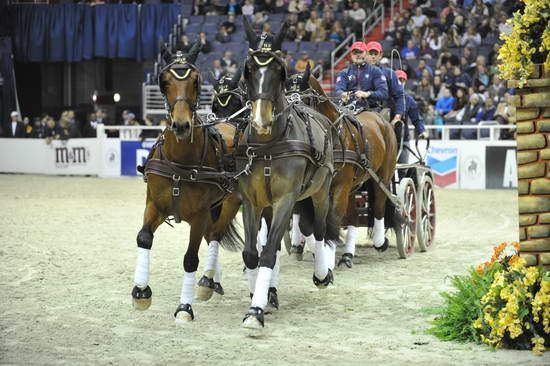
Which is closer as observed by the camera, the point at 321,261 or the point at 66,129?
the point at 321,261

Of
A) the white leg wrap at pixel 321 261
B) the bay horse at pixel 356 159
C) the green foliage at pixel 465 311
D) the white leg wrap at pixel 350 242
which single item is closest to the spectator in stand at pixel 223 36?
the bay horse at pixel 356 159

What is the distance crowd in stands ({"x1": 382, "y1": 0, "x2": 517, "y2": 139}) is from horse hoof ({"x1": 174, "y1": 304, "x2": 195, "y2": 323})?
1306 centimetres

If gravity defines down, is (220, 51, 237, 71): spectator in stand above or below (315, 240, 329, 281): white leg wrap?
above

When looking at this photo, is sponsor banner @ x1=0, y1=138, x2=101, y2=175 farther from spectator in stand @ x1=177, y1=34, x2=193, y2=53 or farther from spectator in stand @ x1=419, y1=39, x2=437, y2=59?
spectator in stand @ x1=419, y1=39, x2=437, y2=59

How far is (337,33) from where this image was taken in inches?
939

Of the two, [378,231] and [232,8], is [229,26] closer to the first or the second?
[232,8]

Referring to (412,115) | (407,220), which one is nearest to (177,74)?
(407,220)

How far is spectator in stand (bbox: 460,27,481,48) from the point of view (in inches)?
850

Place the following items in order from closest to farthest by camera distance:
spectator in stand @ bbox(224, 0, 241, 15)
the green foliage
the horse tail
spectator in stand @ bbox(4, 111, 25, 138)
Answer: the green foliage, the horse tail, spectator in stand @ bbox(4, 111, 25, 138), spectator in stand @ bbox(224, 0, 241, 15)

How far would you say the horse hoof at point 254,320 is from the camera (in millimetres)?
6371

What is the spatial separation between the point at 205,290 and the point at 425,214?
4.16 metres

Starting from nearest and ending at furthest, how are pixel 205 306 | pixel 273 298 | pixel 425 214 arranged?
pixel 273 298
pixel 205 306
pixel 425 214

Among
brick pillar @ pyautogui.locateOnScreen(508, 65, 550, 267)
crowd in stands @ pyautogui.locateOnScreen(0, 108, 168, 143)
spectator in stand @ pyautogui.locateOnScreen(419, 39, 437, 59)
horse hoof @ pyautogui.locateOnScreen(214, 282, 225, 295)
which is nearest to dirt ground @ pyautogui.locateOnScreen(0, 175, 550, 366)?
horse hoof @ pyautogui.locateOnScreen(214, 282, 225, 295)

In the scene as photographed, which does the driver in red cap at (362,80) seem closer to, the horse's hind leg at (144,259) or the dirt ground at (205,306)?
the dirt ground at (205,306)
